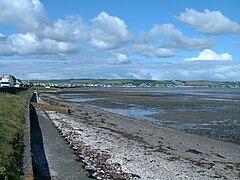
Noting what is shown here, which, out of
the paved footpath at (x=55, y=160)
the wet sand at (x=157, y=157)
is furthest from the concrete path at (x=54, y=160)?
the wet sand at (x=157, y=157)

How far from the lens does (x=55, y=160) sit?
12.5 m

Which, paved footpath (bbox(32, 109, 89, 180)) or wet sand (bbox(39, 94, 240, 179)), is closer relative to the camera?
paved footpath (bbox(32, 109, 89, 180))

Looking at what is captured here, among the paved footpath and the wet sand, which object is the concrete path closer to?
the paved footpath

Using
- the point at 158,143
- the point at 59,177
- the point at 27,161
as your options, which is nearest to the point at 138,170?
the point at 59,177

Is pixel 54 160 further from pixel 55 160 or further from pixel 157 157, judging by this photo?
pixel 157 157

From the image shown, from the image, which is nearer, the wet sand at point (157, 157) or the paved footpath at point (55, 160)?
the paved footpath at point (55, 160)

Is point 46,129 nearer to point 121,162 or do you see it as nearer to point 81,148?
point 81,148

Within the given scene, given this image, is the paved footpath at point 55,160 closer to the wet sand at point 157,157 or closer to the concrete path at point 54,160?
the concrete path at point 54,160

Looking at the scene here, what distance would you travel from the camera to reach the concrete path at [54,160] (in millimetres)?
10547

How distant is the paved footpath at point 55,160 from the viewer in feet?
34.6

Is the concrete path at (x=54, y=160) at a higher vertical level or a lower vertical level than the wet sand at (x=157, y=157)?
higher

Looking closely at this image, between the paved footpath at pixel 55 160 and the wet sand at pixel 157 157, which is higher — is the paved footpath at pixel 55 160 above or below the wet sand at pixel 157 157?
above

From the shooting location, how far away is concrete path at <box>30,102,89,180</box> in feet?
34.6

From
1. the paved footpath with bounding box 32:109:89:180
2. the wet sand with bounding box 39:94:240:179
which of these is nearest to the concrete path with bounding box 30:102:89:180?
the paved footpath with bounding box 32:109:89:180
